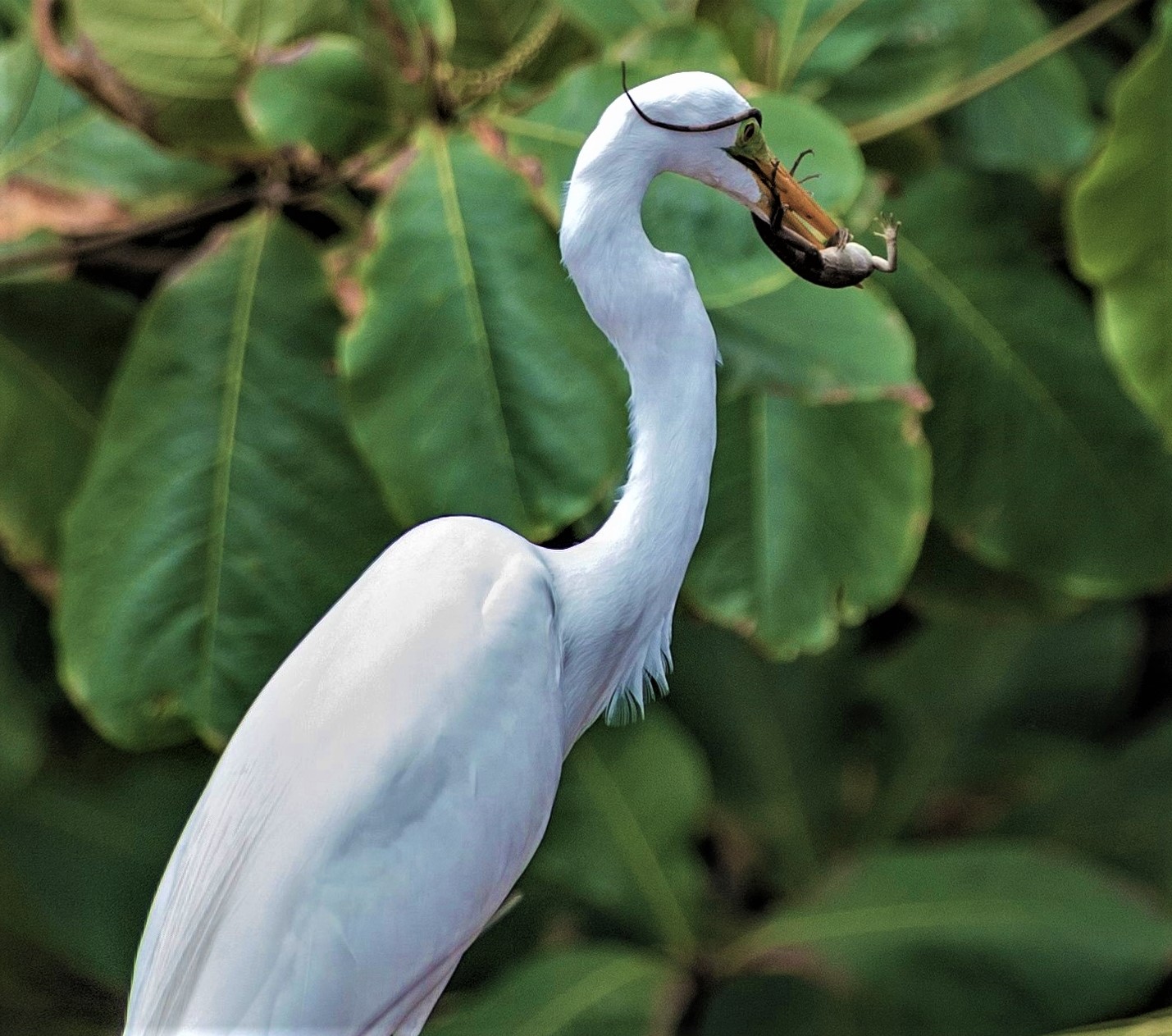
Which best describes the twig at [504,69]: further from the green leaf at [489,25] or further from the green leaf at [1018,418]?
the green leaf at [1018,418]

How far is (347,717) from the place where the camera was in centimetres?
48

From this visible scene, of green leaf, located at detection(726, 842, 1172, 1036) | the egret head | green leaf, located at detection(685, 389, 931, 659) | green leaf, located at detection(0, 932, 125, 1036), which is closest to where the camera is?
the egret head

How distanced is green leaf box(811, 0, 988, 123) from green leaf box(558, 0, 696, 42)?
12 cm

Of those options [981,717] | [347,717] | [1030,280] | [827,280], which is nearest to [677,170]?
[827,280]

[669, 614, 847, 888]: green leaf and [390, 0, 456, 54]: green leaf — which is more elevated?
[390, 0, 456, 54]: green leaf

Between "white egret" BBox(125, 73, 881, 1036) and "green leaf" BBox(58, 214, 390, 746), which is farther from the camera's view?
"green leaf" BBox(58, 214, 390, 746)

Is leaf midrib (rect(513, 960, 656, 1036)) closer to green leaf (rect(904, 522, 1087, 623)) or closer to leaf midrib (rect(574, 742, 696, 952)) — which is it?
leaf midrib (rect(574, 742, 696, 952))

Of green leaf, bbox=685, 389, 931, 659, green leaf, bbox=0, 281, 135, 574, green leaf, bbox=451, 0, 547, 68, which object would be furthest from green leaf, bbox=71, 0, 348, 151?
green leaf, bbox=685, 389, 931, 659

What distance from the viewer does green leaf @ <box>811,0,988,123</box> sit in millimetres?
797

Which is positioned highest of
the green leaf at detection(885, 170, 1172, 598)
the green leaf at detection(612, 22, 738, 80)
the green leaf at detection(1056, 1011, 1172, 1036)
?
the green leaf at detection(612, 22, 738, 80)

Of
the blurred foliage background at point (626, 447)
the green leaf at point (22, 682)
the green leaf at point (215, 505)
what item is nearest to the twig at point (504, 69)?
the blurred foliage background at point (626, 447)

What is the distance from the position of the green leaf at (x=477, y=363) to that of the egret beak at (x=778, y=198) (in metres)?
0.21

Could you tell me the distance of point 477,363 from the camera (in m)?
0.66

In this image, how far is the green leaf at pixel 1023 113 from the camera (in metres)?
0.92
